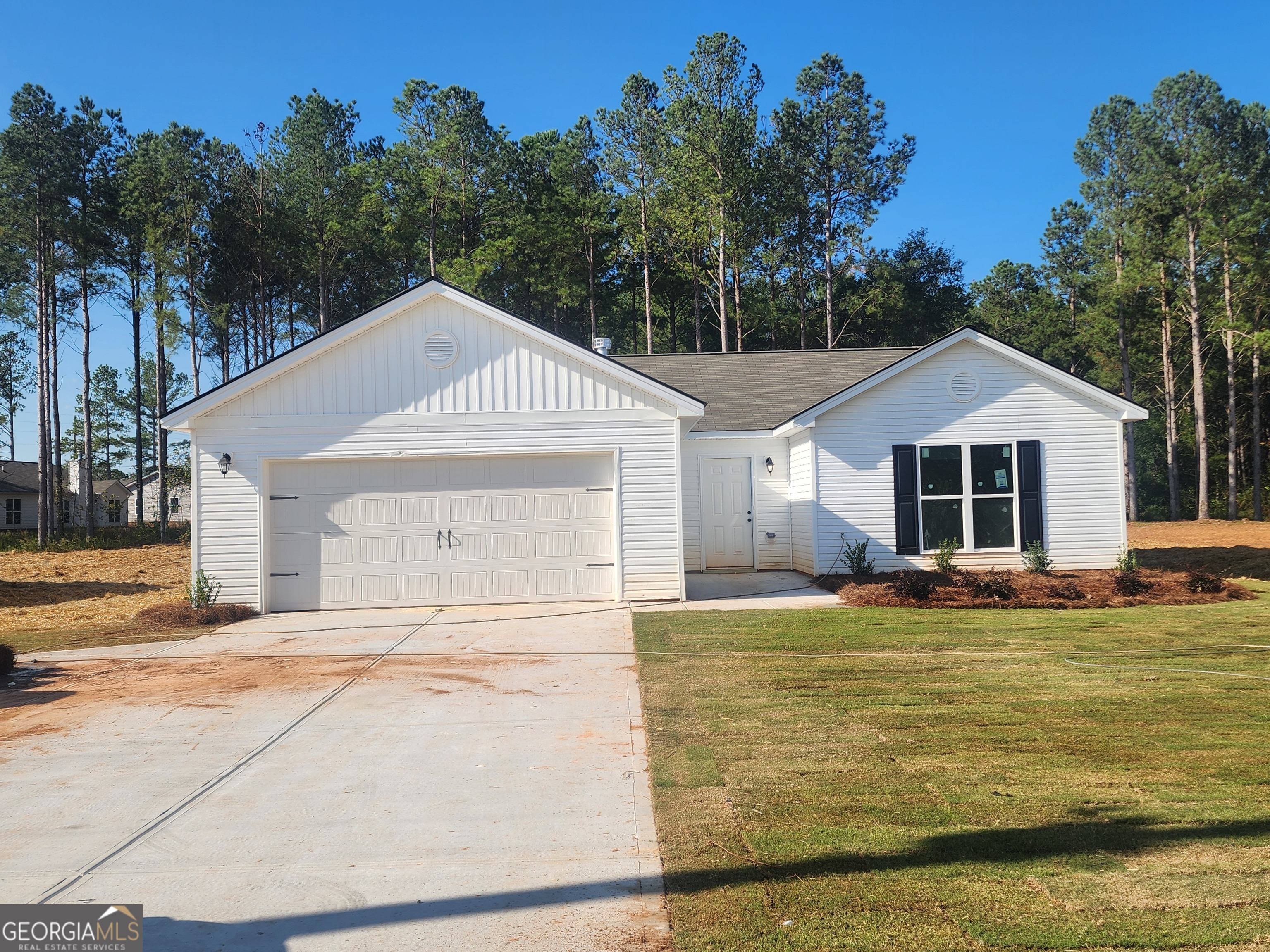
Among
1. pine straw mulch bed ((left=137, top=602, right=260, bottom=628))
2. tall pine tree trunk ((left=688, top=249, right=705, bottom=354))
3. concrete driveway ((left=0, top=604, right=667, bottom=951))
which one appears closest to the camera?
concrete driveway ((left=0, top=604, right=667, bottom=951))

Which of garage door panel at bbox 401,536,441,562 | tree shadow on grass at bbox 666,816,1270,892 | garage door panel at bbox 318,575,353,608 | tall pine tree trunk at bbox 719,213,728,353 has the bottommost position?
tree shadow on grass at bbox 666,816,1270,892

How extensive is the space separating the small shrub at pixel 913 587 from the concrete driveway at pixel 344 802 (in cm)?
506

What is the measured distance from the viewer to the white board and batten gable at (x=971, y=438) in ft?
49.0

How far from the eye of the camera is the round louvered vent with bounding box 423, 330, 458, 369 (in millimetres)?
12773

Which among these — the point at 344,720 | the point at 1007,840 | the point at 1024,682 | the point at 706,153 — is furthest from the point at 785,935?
the point at 706,153

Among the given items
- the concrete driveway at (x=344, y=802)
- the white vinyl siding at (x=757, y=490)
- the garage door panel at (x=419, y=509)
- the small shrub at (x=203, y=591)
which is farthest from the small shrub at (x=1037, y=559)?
the small shrub at (x=203, y=591)

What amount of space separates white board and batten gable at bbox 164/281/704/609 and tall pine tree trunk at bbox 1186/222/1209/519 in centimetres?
2521

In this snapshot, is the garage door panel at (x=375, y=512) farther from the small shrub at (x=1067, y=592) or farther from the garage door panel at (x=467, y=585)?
the small shrub at (x=1067, y=592)

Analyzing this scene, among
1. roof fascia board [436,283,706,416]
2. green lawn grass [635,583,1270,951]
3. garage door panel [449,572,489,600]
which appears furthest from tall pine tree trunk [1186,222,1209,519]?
garage door panel [449,572,489,600]

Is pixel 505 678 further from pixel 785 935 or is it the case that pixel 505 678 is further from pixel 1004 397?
pixel 1004 397

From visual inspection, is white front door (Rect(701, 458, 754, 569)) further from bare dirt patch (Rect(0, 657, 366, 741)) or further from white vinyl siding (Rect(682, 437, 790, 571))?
bare dirt patch (Rect(0, 657, 366, 741))

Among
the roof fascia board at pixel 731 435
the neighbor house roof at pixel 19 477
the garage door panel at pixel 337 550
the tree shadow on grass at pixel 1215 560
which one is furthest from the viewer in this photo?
the neighbor house roof at pixel 19 477

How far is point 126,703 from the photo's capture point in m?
7.35

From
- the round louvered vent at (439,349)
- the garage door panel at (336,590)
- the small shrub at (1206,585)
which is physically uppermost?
the round louvered vent at (439,349)
